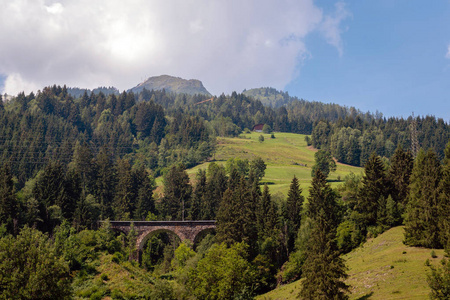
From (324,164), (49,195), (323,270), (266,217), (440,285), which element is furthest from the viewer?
(324,164)

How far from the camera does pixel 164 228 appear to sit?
271ft

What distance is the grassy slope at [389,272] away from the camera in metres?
35.9

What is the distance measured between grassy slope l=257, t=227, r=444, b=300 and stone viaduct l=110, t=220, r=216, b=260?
31750 mm

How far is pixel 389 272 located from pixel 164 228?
52.2 meters

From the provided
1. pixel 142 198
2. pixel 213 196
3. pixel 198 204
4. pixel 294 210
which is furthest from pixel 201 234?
pixel 142 198

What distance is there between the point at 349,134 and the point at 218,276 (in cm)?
14470

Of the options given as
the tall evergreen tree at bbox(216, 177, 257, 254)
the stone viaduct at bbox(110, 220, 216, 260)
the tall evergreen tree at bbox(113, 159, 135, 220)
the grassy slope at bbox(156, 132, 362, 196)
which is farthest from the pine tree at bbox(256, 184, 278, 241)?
the tall evergreen tree at bbox(113, 159, 135, 220)

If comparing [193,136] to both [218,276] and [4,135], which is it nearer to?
[4,135]

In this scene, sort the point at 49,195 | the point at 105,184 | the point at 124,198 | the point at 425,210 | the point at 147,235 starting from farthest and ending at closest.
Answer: the point at 105,184, the point at 124,198, the point at 147,235, the point at 49,195, the point at 425,210

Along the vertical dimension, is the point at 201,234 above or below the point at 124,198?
below

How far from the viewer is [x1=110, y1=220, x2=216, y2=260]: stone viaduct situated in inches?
3211

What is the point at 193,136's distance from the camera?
178875mm

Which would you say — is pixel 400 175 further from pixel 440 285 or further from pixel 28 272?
pixel 28 272

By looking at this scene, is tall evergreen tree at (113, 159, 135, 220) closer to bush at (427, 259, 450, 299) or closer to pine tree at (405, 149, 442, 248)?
pine tree at (405, 149, 442, 248)
